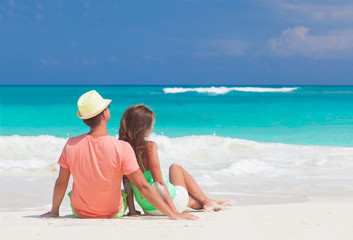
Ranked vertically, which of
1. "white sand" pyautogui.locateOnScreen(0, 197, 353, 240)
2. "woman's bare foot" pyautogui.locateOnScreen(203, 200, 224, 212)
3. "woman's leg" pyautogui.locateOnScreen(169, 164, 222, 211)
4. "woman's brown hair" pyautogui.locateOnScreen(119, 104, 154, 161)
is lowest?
"white sand" pyautogui.locateOnScreen(0, 197, 353, 240)

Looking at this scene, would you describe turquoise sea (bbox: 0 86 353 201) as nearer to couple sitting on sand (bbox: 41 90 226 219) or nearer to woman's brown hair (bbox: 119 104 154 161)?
couple sitting on sand (bbox: 41 90 226 219)

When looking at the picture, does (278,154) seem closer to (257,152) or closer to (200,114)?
(257,152)

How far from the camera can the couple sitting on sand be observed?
3.41 meters

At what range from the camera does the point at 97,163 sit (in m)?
3.44

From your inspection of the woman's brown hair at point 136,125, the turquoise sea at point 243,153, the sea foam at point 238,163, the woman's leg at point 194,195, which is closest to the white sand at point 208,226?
the woman's leg at point 194,195

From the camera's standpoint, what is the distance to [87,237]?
2838 millimetres

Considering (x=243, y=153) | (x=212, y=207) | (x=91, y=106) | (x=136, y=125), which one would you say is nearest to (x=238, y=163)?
(x=243, y=153)

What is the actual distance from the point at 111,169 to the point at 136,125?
0.41 meters

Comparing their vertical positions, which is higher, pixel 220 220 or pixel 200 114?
pixel 200 114

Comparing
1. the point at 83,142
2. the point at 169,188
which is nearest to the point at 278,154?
the point at 169,188

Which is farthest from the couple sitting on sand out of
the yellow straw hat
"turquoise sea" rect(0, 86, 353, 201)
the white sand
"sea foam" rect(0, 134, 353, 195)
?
"sea foam" rect(0, 134, 353, 195)

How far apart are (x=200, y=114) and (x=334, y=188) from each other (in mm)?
17390

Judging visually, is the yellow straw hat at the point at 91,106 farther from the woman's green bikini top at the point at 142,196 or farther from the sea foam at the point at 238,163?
the sea foam at the point at 238,163

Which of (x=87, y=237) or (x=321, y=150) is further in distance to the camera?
(x=321, y=150)
